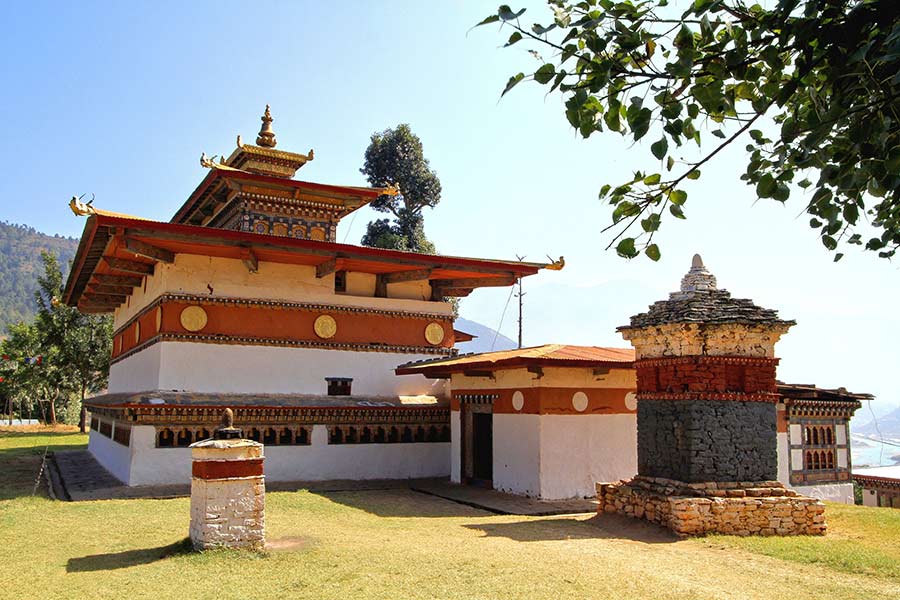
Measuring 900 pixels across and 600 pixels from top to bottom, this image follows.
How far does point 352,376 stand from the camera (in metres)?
16.5

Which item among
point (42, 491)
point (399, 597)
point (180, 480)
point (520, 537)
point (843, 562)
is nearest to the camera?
point (399, 597)

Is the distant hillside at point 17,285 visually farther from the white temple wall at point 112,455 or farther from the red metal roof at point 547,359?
the red metal roof at point 547,359

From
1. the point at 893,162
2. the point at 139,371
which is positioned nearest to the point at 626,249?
the point at 893,162

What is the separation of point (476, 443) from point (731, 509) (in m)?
6.72

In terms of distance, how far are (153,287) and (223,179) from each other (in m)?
3.73

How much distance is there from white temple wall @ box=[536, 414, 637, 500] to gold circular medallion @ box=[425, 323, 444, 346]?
211 inches

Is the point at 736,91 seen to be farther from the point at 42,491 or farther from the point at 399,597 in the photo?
→ the point at 42,491

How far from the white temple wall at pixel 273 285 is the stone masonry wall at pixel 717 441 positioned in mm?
8523

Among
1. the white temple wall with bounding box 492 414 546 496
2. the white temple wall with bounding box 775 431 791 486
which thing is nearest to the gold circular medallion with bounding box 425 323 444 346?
the white temple wall with bounding box 492 414 546 496

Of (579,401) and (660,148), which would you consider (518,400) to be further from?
(660,148)

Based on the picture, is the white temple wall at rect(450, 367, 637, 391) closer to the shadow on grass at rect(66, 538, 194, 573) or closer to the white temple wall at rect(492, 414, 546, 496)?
the white temple wall at rect(492, 414, 546, 496)

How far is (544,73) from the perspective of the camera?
317 centimetres

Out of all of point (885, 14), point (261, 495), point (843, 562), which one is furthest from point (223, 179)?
point (885, 14)

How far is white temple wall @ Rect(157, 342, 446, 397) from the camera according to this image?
14.8m
